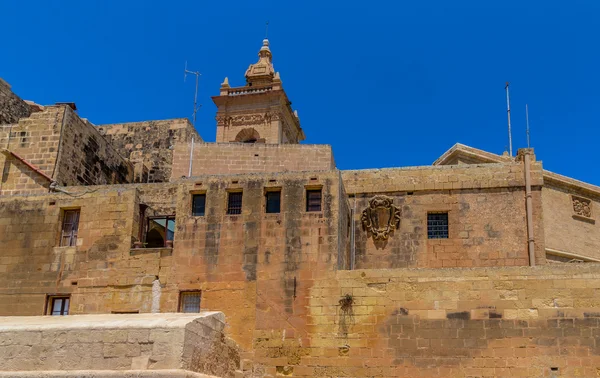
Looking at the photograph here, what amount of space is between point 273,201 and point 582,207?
36.3 feet

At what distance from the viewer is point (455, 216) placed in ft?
70.3

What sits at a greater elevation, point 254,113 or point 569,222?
point 254,113

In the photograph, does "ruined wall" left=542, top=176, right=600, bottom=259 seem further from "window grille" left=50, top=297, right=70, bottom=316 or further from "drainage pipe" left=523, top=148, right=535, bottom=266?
"window grille" left=50, top=297, right=70, bottom=316

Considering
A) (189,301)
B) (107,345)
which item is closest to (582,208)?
(189,301)

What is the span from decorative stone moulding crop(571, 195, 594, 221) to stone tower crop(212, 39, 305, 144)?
49.7ft

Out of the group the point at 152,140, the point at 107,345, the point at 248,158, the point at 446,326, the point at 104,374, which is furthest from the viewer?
the point at 152,140

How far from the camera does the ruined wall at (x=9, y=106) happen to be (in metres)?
26.9

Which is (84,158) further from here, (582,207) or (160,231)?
(582,207)

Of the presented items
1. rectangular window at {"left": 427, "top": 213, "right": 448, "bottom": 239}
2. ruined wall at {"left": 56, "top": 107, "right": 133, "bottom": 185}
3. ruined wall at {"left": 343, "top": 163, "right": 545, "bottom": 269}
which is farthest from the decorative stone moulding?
ruined wall at {"left": 56, "top": 107, "right": 133, "bottom": 185}

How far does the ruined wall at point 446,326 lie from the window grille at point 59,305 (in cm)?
559

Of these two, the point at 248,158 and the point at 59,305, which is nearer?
the point at 59,305

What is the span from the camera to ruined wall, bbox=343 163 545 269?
2091 centimetres

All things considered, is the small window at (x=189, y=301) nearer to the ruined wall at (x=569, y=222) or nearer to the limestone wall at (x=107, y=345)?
the limestone wall at (x=107, y=345)

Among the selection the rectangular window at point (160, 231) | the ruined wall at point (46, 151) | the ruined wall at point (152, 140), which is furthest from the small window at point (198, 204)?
the ruined wall at point (152, 140)
